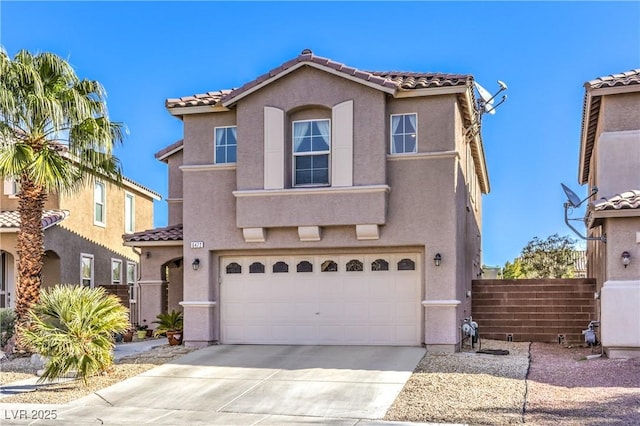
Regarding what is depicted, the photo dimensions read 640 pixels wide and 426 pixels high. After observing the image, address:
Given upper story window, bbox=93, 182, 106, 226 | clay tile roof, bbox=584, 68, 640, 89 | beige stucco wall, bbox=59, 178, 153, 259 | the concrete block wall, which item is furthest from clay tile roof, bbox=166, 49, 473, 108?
upper story window, bbox=93, 182, 106, 226

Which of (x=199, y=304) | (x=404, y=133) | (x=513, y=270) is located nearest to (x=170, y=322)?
(x=199, y=304)

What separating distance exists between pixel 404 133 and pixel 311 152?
7.17 feet

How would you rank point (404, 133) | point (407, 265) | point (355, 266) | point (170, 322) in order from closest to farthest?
point (404, 133), point (407, 265), point (355, 266), point (170, 322)

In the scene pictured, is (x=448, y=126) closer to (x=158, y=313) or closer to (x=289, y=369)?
(x=289, y=369)

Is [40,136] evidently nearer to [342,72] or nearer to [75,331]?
[75,331]

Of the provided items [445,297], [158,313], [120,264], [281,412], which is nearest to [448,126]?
[445,297]

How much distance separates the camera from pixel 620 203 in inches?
590

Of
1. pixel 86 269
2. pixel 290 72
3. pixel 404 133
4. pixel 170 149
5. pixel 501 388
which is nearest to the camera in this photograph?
pixel 501 388

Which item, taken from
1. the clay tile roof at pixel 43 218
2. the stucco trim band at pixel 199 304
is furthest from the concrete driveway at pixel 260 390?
the clay tile roof at pixel 43 218

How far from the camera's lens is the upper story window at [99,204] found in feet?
87.4

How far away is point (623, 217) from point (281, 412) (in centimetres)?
823

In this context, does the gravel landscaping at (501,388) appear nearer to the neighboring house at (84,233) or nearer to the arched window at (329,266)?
the arched window at (329,266)

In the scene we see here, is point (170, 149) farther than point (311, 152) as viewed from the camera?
Yes

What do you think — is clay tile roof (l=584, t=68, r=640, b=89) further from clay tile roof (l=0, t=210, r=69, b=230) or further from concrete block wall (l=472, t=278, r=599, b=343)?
clay tile roof (l=0, t=210, r=69, b=230)
